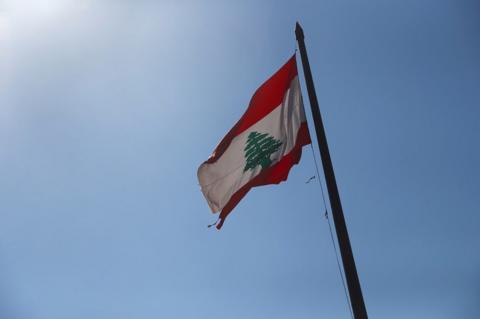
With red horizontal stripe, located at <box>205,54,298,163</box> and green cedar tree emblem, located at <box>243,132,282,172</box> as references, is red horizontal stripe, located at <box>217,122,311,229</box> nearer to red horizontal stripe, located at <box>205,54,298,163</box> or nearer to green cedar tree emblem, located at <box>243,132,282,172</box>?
green cedar tree emblem, located at <box>243,132,282,172</box>

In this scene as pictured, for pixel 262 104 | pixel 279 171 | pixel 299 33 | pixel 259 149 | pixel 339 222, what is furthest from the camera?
pixel 262 104

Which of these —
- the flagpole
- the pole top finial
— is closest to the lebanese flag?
the pole top finial

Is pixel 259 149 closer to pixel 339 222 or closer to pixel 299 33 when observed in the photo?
pixel 299 33

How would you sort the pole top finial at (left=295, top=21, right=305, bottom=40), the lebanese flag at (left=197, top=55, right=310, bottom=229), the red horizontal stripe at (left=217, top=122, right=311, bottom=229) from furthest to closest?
the lebanese flag at (left=197, top=55, right=310, bottom=229), the red horizontal stripe at (left=217, top=122, right=311, bottom=229), the pole top finial at (left=295, top=21, right=305, bottom=40)

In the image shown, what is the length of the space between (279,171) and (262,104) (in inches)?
61.5

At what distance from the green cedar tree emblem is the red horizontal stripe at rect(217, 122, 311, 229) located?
176 millimetres

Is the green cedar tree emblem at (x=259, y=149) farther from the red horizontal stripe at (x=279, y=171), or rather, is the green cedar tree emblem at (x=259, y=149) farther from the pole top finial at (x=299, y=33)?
the pole top finial at (x=299, y=33)

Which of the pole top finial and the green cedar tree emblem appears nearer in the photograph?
the pole top finial

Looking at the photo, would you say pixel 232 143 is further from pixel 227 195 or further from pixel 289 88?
pixel 289 88

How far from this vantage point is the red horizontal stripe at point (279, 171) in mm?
6859

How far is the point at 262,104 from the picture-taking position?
7.87 metres

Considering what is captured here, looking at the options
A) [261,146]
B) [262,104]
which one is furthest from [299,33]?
[261,146]

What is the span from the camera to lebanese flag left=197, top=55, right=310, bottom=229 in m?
7.09

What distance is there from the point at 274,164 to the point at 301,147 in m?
0.58
